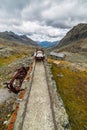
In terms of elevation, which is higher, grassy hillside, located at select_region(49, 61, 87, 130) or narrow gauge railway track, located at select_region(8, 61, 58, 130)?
narrow gauge railway track, located at select_region(8, 61, 58, 130)

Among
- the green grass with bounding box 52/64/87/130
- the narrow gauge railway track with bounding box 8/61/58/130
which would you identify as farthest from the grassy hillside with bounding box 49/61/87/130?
the narrow gauge railway track with bounding box 8/61/58/130

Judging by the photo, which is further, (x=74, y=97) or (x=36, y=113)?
(x=74, y=97)

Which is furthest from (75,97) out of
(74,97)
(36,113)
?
(36,113)

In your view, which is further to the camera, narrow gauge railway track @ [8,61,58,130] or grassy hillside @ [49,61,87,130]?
grassy hillside @ [49,61,87,130]

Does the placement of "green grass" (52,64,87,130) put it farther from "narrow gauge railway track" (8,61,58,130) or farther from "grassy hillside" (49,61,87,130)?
"narrow gauge railway track" (8,61,58,130)

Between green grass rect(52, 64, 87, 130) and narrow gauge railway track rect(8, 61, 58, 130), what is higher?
narrow gauge railway track rect(8, 61, 58, 130)

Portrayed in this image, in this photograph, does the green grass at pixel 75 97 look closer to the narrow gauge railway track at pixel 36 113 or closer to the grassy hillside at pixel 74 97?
the grassy hillside at pixel 74 97

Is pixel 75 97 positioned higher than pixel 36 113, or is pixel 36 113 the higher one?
pixel 36 113

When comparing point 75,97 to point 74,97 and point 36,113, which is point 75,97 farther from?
point 36,113

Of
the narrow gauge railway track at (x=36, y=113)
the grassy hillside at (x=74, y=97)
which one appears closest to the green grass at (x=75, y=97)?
the grassy hillside at (x=74, y=97)
